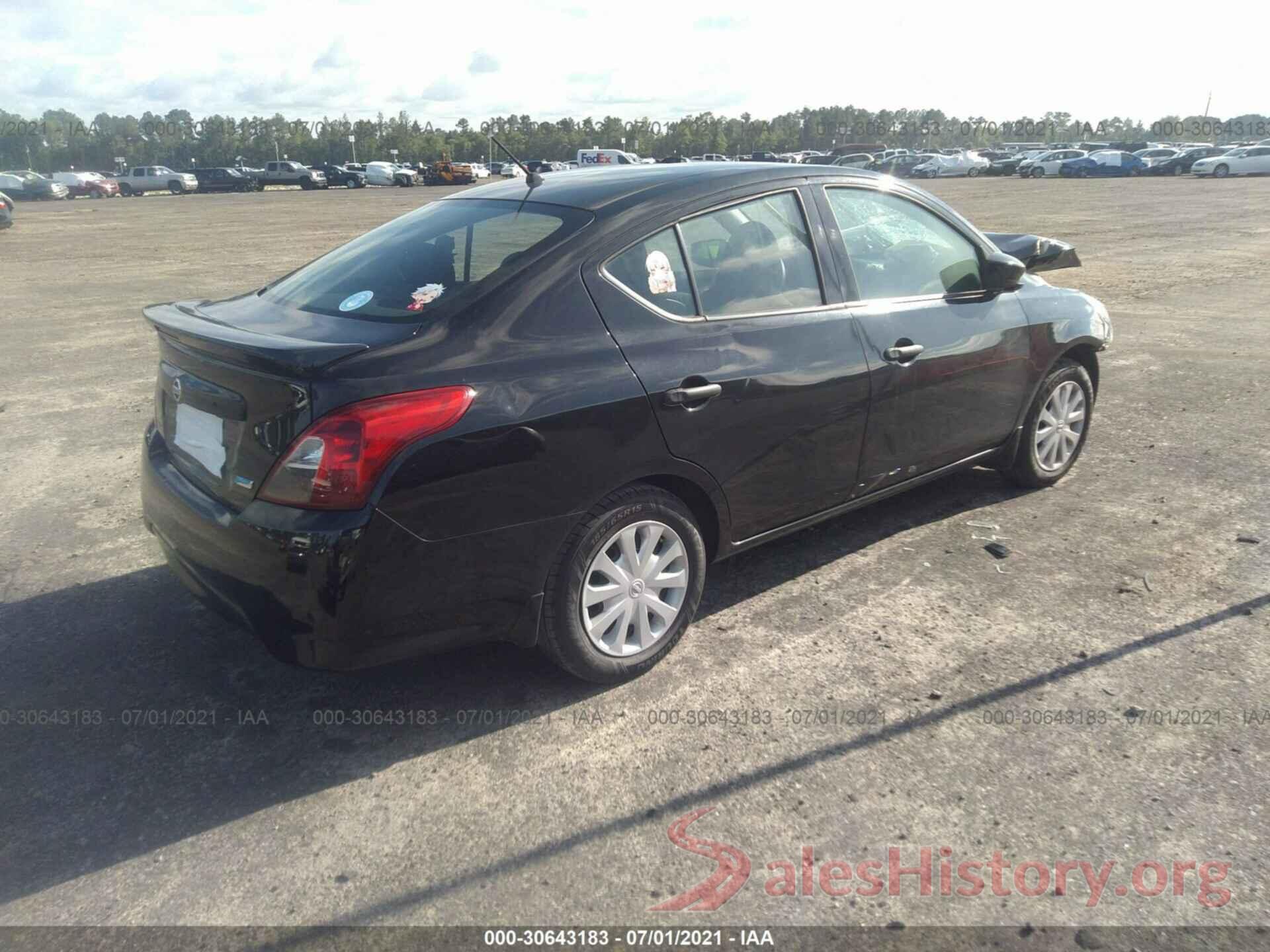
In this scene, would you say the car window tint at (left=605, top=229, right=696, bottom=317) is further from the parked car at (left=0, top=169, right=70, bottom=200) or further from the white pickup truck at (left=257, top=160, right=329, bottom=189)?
the white pickup truck at (left=257, top=160, right=329, bottom=189)

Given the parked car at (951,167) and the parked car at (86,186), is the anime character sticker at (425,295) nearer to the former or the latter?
the parked car at (951,167)

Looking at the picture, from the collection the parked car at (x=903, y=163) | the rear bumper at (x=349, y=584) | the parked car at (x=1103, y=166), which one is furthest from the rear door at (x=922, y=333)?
the parked car at (x=1103, y=166)

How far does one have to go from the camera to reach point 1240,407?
6.93 meters

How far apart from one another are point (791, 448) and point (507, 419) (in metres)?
1.30

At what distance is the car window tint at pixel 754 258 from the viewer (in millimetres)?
3684

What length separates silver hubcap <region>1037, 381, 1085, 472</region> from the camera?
5223 millimetres

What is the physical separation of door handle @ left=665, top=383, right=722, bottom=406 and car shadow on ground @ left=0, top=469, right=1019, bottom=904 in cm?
107

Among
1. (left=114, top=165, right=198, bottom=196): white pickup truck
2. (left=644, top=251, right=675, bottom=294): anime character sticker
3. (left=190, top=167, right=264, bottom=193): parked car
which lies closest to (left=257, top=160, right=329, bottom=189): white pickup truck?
(left=190, top=167, right=264, bottom=193): parked car

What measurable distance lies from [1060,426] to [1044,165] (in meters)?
51.8

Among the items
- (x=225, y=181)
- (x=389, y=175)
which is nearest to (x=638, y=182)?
(x=389, y=175)

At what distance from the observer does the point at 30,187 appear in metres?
56.0

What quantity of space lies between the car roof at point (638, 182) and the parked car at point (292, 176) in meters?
64.5

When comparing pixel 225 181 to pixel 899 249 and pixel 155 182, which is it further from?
pixel 899 249

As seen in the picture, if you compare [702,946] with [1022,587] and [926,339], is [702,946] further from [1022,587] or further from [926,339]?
[926,339]
